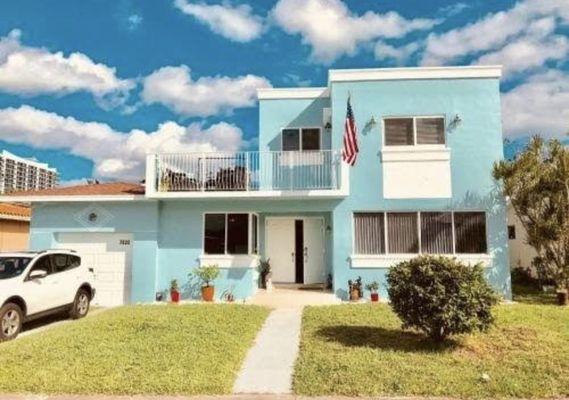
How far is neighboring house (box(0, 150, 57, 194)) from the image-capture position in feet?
141

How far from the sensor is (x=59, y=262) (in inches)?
484

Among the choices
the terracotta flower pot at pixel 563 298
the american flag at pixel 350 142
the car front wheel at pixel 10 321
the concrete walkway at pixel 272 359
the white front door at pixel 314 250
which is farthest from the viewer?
the white front door at pixel 314 250

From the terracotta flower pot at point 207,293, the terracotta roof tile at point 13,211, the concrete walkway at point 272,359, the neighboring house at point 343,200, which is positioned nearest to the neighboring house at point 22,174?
the terracotta roof tile at point 13,211

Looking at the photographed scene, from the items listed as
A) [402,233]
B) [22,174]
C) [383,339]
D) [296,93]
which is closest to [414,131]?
[402,233]

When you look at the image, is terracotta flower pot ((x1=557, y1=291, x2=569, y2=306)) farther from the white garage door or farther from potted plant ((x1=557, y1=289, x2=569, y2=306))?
the white garage door

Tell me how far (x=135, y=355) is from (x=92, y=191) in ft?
32.4

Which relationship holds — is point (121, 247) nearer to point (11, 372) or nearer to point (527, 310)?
point (11, 372)

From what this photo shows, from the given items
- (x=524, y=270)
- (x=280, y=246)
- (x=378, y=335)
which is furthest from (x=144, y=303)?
(x=524, y=270)

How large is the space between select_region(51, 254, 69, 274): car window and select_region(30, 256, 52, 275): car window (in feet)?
0.51

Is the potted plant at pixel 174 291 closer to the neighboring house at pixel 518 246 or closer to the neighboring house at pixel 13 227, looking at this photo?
the neighboring house at pixel 13 227

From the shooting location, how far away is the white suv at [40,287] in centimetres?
1035

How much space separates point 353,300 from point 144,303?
638 centimetres

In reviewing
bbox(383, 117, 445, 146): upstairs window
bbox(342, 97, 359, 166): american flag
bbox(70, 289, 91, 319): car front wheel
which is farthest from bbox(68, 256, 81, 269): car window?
bbox(383, 117, 445, 146): upstairs window

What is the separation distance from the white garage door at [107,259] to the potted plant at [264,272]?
431 cm
